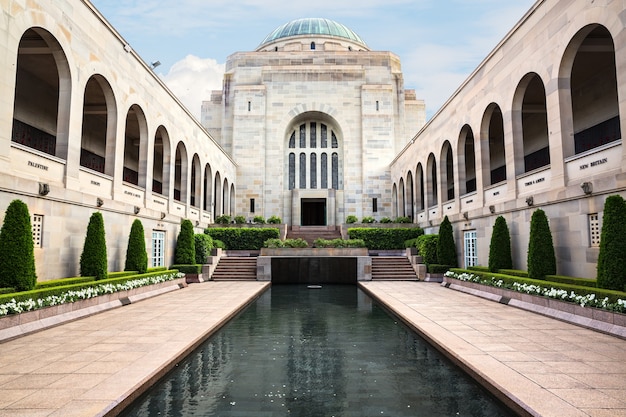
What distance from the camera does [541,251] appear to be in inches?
477

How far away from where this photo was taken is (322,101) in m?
37.9

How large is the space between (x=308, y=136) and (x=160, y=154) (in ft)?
49.0

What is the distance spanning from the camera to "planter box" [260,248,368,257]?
2264cm

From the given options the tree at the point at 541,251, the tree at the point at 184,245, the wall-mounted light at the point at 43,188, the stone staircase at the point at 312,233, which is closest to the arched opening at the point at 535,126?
the tree at the point at 541,251

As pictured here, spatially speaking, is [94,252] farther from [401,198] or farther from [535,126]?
[401,198]

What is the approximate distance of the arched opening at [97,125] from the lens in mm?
15359

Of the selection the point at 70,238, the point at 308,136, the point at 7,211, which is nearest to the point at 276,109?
the point at 308,136

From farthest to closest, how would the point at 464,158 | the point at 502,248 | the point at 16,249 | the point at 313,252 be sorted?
the point at 313,252 < the point at 464,158 < the point at 502,248 < the point at 16,249

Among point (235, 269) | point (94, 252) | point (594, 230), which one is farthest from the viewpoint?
point (235, 269)

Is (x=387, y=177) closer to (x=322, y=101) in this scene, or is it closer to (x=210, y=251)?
(x=322, y=101)

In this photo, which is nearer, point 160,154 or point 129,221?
point 129,221

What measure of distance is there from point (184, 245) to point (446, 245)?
13.1 m

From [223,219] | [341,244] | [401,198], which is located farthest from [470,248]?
[223,219]

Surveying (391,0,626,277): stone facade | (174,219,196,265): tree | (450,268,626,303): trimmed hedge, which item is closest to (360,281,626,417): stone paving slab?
(450,268,626,303): trimmed hedge
